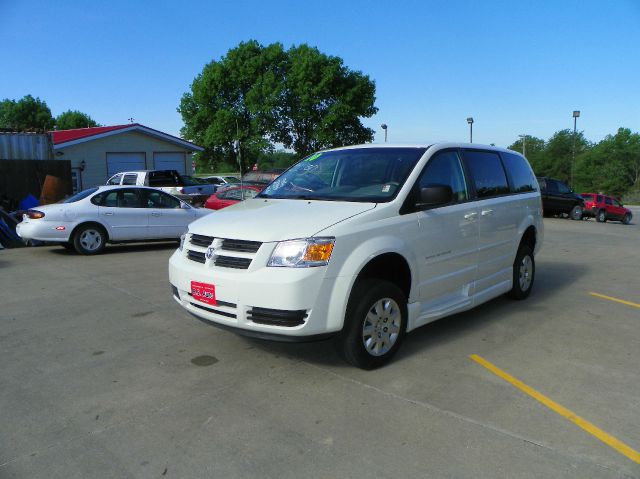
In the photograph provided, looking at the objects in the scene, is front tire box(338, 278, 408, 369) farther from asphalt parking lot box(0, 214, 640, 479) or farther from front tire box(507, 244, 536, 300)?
front tire box(507, 244, 536, 300)

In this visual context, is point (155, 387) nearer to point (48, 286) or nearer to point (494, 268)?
point (494, 268)

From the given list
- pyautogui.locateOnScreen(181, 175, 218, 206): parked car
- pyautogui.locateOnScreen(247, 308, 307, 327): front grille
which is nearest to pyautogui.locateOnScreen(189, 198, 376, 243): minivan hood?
pyautogui.locateOnScreen(247, 308, 307, 327): front grille

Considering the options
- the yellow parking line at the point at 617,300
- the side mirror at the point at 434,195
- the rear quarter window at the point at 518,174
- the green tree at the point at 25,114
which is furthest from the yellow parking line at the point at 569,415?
the green tree at the point at 25,114

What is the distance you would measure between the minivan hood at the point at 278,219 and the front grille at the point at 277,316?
53 cm

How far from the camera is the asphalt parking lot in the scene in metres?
2.96

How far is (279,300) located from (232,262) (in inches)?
21.8

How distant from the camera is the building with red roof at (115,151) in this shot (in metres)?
23.9

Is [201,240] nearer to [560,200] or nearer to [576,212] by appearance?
[560,200]

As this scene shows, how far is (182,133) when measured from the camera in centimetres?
4894

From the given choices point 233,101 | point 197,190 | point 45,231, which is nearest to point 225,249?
point 45,231

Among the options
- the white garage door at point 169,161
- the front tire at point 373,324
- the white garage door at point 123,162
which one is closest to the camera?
the front tire at point 373,324

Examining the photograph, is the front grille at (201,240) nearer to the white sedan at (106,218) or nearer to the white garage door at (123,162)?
the white sedan at (106,218)

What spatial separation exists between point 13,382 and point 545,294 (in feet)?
20.9

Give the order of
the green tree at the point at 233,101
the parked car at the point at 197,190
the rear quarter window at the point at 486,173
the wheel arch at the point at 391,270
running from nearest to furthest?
1. the wheel arch at the point at 391,270
2. the rear quarter window at the point at 486,173
3. the parked car at the point at 197,190
4. the green tree at the point at 233,101
